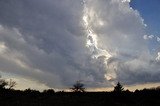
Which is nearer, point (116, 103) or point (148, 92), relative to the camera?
point (116, 103)

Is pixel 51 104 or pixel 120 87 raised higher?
pixel 120 87

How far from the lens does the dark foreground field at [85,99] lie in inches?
1754

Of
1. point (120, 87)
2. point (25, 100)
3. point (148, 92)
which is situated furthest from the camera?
point (120, 87)

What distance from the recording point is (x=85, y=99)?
4834cm

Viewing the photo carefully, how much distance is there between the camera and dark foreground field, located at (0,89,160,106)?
146 ft

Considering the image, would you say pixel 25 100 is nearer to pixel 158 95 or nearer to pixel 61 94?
pixel 61 94

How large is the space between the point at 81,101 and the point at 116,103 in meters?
4.67

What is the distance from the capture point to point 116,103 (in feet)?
148

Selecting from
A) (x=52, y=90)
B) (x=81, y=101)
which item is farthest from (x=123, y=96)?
(x=52, y=90)

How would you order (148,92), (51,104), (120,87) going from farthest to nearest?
(120,87), (148,92), (51,104)

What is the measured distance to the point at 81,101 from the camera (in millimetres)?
46844

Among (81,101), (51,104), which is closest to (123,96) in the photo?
(81,101)

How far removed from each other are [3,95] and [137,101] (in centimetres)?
1961

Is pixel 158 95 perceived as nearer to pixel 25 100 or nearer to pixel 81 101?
pixel 81 101
